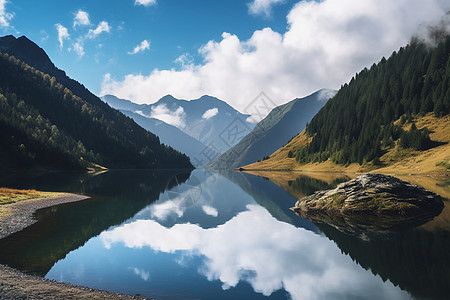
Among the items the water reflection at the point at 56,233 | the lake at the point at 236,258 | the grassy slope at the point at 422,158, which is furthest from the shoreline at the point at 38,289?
the grassy slope at the point at 422,158

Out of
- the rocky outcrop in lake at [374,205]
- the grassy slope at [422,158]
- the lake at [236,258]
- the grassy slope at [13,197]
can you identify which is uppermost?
the grassy slope at [422,158]

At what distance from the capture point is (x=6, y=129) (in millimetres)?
145000

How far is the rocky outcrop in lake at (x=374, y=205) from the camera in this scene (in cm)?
3228

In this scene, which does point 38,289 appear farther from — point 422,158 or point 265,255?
point 422,158

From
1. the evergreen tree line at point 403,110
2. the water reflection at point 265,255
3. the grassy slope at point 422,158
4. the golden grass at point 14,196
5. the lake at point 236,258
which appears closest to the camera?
the lake at point 236,258

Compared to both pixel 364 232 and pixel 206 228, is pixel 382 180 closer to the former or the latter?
pixel 364 232

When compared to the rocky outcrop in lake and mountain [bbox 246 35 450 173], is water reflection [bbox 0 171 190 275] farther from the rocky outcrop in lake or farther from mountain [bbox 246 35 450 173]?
mountain [bbox 246 35 450 173]

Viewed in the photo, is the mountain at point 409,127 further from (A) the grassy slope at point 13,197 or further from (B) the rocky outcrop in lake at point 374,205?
(A) the grassy slope at point 13,197

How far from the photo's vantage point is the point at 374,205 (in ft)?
118

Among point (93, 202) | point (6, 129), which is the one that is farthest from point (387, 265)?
point (6, 129)

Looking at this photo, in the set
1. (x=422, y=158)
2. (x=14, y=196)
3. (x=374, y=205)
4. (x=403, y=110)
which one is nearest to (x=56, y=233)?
(x=14, y=196)

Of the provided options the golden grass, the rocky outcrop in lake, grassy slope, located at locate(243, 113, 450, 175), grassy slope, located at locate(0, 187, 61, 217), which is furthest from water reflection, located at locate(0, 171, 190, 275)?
grassy slope, located at locate(243, 113, 450, 175)

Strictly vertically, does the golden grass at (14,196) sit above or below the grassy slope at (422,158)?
below

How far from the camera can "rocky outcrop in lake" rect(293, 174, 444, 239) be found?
32281mm
